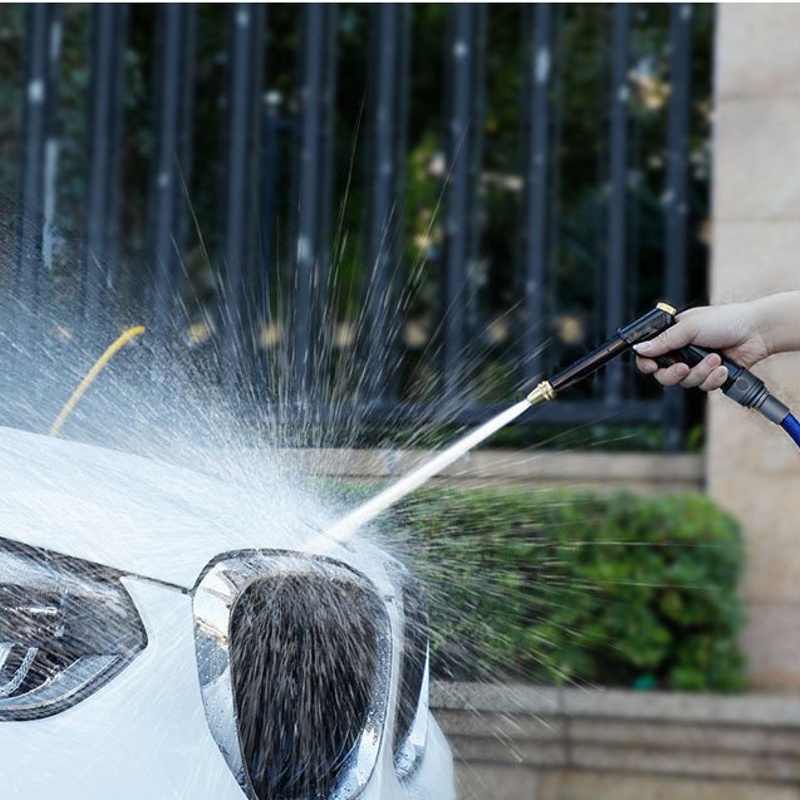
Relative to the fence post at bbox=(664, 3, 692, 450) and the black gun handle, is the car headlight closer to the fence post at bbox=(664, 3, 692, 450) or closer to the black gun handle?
the black gun handle

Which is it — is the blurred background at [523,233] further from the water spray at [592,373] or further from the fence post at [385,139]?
the water spray at [592,373]

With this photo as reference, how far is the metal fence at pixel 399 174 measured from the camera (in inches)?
256

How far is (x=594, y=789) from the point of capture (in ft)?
16.9

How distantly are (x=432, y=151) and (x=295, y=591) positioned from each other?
5033 mm

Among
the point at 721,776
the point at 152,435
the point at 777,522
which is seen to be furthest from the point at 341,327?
the point at 152,435

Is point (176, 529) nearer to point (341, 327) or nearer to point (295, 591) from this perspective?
point (295, 591)

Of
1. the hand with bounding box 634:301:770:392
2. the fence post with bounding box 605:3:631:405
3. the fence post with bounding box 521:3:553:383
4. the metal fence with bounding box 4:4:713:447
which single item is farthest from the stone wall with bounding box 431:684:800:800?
the hand with bounding box 634:301:770:392

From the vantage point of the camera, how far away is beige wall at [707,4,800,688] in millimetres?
5789

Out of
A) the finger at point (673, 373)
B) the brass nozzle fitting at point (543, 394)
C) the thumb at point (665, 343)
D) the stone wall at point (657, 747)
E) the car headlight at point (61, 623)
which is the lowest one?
the stone wall at point (657, 747)

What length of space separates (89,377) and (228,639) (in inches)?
31.5

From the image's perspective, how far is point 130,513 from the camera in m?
2.21

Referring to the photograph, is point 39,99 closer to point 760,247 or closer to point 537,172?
point 537,172

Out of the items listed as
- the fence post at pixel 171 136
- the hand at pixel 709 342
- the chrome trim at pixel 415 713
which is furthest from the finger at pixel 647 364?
the fence post at pixel 171 136

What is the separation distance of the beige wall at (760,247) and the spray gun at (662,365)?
2.95m
